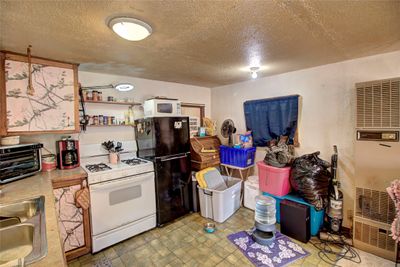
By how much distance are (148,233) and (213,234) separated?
2.95 ft

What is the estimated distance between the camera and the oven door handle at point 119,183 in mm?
2162

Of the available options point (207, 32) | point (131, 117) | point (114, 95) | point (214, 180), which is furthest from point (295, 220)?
point (114, 95)

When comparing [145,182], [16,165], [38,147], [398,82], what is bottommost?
[145,182]

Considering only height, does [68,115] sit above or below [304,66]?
below

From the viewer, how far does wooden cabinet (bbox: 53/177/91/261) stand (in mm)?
2010

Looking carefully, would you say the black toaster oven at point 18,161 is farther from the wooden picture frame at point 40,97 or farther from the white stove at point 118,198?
the white stove at point 118,198

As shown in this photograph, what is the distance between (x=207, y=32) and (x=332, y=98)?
6.82 ft

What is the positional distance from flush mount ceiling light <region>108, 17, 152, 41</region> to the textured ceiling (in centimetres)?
5

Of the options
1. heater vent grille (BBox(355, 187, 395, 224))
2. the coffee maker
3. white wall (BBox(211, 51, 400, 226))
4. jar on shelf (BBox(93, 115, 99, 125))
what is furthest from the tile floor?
jar on shelf (BBox(93, 115, 99, 125))

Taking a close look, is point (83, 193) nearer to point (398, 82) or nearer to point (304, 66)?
point (304, 66)

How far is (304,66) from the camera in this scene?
2.67 m

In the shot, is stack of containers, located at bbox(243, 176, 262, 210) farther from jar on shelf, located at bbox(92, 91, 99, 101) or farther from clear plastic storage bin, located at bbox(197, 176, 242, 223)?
jar on shelf, located at bbox(92, 91, 99, 101)

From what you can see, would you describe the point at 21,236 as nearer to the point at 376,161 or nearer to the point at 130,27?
the point at 130,27

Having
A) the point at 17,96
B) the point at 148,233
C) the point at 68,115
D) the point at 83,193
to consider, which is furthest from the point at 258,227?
the point at 17,96
